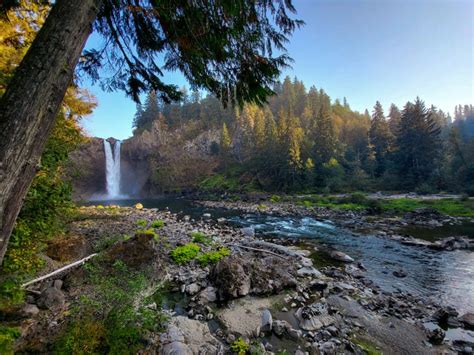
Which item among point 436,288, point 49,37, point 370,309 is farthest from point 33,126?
point 436,288

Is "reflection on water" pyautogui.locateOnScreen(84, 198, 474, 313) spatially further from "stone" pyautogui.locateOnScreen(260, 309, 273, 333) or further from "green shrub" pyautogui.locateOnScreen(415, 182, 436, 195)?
"green shrub" pyautogui.locateOnScreen(415, 182, 436, 195)

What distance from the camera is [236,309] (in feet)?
16.5

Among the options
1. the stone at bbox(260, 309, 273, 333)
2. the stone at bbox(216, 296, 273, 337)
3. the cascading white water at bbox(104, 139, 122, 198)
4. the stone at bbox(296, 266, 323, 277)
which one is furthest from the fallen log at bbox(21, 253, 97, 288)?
the cascading white water at bbox(104, 139, 122, 198)

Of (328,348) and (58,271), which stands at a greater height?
(58,271)

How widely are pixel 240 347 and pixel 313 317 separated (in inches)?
73.7

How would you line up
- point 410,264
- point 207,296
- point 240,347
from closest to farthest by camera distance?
point 240,347 < point 207,296 < point 410,264

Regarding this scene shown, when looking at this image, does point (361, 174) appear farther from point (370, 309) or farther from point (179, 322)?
point (179, 322)

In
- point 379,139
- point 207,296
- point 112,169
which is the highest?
point 379,139

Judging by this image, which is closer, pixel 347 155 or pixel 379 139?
pixel 379 139

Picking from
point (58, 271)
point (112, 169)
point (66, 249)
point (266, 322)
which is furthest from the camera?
point (112, 169)

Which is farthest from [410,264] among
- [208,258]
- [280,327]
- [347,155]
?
[347,155]

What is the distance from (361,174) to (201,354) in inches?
1529

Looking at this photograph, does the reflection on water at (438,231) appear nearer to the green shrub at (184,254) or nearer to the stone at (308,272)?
the stone at (308,272)

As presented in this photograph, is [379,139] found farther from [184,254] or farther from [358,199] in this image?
[184,254]
